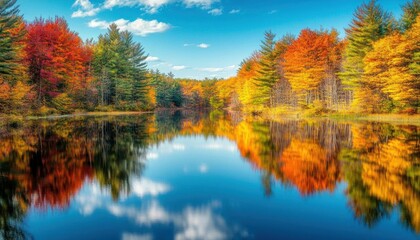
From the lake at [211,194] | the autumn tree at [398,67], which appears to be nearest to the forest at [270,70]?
the autumn tree at [398,67]

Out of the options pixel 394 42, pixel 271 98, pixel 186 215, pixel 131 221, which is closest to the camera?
pixel 131 221

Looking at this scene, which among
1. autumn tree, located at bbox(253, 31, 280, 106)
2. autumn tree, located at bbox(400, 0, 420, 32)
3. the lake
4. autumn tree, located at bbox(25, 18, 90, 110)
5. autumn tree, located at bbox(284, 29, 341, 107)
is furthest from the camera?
autumn tree, located at bbox(253, 31, 280, 106)

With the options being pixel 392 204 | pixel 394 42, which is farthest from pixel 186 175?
pixel 394 42

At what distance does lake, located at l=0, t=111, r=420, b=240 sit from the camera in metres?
5.83

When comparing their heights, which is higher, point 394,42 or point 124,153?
point 394,42

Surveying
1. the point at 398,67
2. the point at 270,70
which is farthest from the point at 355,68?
the point at 270,70

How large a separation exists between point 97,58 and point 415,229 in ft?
→ 205

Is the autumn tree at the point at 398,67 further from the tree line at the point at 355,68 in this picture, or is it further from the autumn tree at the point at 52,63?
the autumn tree at the point at 52,63

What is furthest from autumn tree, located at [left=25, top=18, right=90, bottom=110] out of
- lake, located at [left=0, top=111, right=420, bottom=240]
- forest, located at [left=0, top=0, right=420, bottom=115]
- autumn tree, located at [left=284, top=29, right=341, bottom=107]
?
autumn tree, located at [left=284, top=29, right=341, bottom=107]

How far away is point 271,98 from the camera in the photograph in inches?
2140

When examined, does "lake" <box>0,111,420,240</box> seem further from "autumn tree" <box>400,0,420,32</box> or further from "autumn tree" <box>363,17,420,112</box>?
"autumn tree" <box>400,0,420,32</box>

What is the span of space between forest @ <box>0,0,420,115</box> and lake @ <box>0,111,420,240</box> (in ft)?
65.6

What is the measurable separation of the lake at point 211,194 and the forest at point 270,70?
20.0m

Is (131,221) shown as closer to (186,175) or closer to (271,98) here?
(186,175)
